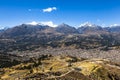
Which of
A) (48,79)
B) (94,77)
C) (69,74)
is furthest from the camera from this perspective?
(94,77)

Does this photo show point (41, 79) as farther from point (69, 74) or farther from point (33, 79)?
point (69, 74)

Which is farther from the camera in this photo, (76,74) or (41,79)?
(76,74)

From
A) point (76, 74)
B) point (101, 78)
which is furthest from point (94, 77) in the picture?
point (76, 74)

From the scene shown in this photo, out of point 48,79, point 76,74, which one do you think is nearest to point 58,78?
point 48,79

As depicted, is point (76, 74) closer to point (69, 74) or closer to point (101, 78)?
point (69, 74)

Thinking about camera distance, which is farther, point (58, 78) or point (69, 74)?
point (69, 74)

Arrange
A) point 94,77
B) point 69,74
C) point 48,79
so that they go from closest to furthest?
1. point 48,79
2. point 69,74
3. point 94,77

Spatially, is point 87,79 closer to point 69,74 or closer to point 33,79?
point 69,74

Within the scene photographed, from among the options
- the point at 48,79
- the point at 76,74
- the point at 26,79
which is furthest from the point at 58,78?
the point at 76,74
